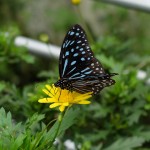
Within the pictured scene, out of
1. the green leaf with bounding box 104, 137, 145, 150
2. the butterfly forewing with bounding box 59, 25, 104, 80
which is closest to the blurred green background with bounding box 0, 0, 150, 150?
the green leaf with bounding box 104, 137, 145, 150

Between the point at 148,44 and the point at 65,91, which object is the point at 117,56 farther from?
the point at 148,44

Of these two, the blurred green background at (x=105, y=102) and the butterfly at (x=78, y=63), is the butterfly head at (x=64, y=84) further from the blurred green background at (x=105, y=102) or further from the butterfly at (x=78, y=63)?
the blurred green background at (x=105, y=102)

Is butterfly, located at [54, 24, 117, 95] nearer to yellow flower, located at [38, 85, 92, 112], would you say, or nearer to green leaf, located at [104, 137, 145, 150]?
yellow flower, located at [38, 85, 92, 112]

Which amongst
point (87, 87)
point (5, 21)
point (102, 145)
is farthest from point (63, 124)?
point (5, 21)

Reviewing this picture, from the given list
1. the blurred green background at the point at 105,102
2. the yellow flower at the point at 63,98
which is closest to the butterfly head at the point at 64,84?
the yellow flower at the point at 63,98

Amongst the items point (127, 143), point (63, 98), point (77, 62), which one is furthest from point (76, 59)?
point (127, 143)

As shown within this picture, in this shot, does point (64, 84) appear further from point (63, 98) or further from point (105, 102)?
point (105, 102)

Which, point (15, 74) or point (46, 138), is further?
point (15, 74)
